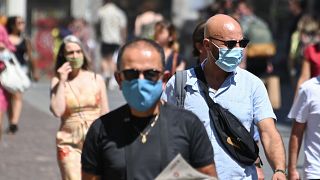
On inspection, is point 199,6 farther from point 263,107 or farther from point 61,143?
point 263,107

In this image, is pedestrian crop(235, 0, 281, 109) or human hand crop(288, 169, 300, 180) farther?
pedestrian crop(235, 0, 281, 109)

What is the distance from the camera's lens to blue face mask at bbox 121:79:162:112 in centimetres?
425

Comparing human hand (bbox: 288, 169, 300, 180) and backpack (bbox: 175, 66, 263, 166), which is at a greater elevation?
backpack (bbox: 175, 66, 263, 166)

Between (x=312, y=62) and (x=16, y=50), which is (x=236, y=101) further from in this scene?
(x=16, y=50)

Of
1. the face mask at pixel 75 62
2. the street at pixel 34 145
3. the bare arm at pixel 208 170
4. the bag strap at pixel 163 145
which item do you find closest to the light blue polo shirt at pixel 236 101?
the bare arm at pixel 208 170

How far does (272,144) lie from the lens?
220 inches

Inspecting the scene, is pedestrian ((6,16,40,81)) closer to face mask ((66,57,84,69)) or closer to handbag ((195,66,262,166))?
face mask ((66,57,84,69))

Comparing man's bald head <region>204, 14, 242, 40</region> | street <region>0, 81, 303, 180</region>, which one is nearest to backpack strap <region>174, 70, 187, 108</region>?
man's bald head <region>204, 14, 242, 40</region>

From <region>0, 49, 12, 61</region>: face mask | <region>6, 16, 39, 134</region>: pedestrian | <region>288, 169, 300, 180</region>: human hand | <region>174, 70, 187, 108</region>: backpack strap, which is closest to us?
<region>174, 70, 187, 108</region>: backpack strap

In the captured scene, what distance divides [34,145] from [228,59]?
7.84 m

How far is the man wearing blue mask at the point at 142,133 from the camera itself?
427 cm

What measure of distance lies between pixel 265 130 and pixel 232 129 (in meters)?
0.25

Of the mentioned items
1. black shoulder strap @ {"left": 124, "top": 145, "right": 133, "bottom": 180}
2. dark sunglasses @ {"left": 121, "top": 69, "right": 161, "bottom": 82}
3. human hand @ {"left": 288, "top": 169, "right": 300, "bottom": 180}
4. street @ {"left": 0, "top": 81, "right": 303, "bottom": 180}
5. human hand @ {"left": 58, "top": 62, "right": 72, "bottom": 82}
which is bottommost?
street @ {"left": 0, "top": 81, "right": 303, "bottom": 180}

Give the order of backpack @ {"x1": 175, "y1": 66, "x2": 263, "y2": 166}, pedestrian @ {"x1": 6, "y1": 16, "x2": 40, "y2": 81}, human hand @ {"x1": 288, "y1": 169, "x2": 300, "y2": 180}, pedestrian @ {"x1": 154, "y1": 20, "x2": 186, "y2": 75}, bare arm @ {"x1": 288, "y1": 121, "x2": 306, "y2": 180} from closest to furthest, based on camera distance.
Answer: backpack @ {"x1": 175, "y1": 66, "x2": 263, "y2": 166}
bare arm @ {"x1": 288, "y1": 121, "x2": 306, "y2": 180}
human hand @ {"x1": 288, "y1": 169, "x2": 300, "y2": 180}
pedestrian @ {"x1": 154, "y1": 20, "x2": 186, "y2": 75}
pedestrian @ {"x1": 6, "y1": 16, "x2": 40, "y2": 81}
